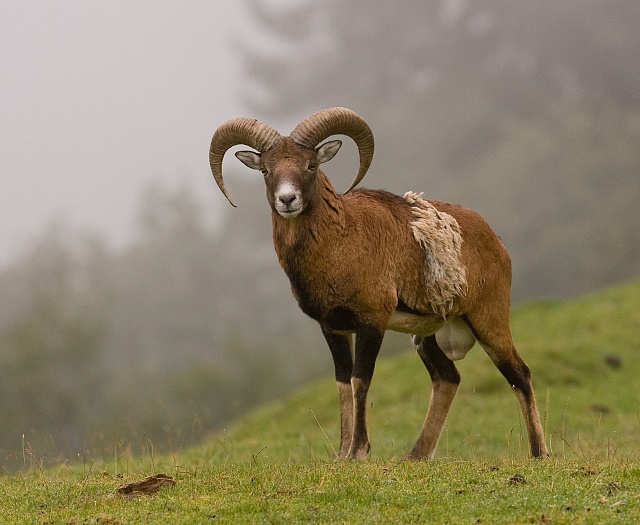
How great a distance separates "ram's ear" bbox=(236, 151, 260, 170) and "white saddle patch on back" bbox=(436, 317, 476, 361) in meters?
Result: 3.57

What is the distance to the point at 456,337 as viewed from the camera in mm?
12797

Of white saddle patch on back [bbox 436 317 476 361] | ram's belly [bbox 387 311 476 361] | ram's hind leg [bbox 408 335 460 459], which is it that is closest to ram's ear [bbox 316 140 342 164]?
ram's belly [bbox 387 311 476 361]

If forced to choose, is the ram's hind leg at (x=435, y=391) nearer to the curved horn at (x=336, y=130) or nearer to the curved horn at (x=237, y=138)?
the curved horn at (x=336, y=130)

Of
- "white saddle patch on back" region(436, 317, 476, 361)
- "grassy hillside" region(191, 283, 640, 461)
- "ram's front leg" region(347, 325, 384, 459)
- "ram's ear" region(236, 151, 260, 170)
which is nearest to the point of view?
"ram's front leg" region(347, 325, 384, 459)

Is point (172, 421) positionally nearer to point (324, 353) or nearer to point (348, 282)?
point (324, 353)

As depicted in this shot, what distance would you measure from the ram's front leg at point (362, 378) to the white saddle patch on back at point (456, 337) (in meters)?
1.86

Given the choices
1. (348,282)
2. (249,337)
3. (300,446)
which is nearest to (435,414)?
(348,282)

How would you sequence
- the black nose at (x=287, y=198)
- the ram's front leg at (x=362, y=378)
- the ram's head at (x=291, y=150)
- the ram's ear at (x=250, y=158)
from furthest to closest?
1. the ram's ear at (x=250, y=158)
2. the ram's front leg at (x=362, y=378)
3. the ram's head at (x=291, y=150)
4. the black nose at (x=287, y=198)

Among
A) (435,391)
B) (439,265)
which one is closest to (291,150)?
(439,265)

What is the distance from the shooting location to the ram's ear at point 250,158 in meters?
11.5

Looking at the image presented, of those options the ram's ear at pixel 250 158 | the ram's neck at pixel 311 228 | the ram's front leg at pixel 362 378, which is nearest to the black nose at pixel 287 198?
the ram's neck at pixel 311 228

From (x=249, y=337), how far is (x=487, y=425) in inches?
2342

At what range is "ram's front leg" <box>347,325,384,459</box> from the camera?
1119 cm

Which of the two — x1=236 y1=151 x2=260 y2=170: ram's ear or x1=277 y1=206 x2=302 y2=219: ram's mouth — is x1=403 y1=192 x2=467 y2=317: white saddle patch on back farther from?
x1=236 y1=151 x2=260 y2=170: ram's ear
